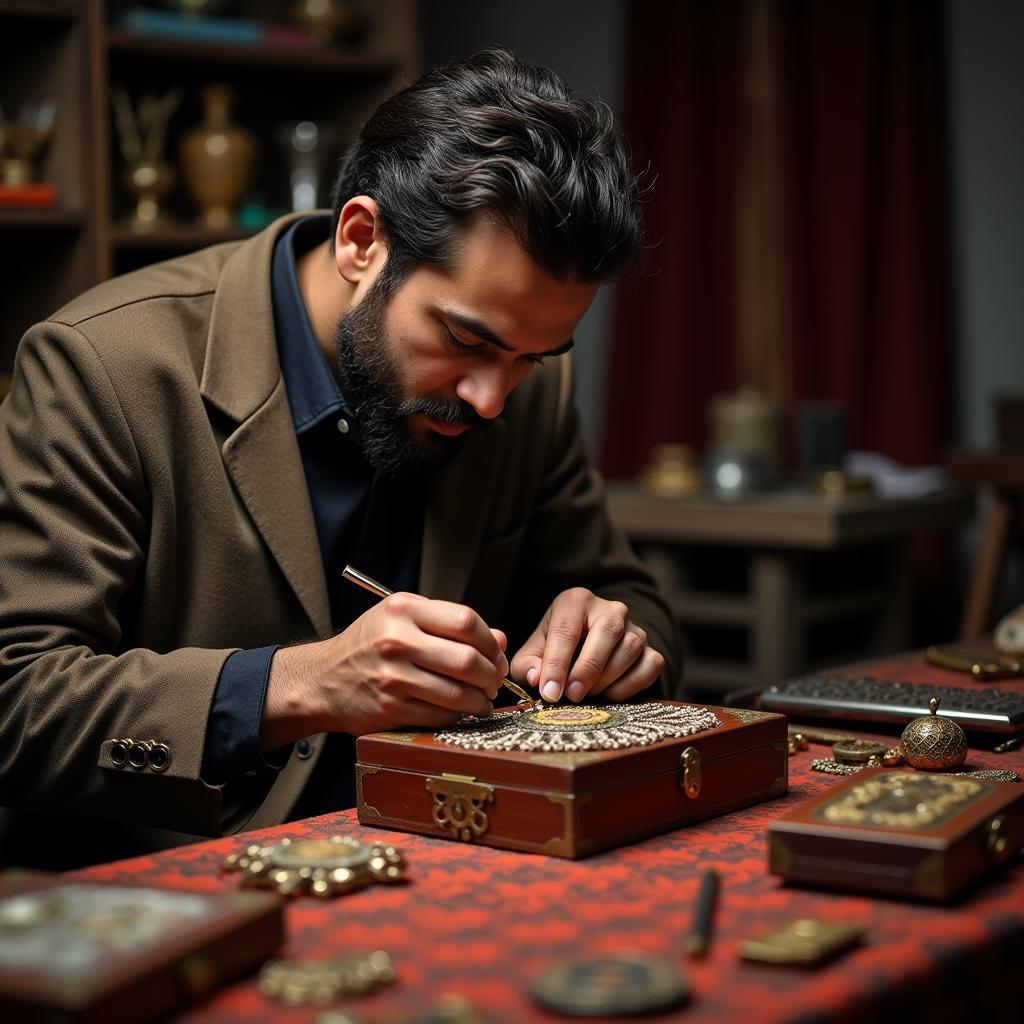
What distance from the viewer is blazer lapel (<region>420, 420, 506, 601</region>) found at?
2059mm

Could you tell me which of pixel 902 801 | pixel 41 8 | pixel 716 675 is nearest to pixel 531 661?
pixel 902 801

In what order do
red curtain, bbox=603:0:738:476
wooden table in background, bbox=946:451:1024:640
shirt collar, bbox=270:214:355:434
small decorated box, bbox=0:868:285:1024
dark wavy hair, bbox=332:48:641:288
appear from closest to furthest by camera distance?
small decorated box, bbox=0:868:285:1024, dark wavy hair, bbox=332:48:641:288, shirt collar, bbox=270:214:355:434, wooden table in background, bbox=946:451:1024:640, red curtain, bbox=603:0:738:476

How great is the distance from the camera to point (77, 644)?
1692 mm

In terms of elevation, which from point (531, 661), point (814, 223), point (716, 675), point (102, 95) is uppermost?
point (102, 95)

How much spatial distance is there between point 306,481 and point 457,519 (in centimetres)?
25

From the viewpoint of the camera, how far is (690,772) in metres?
1.37

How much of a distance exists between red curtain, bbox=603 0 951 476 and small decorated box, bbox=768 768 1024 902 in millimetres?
3415

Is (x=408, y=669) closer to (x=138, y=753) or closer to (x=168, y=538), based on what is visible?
(x=138, y=753)

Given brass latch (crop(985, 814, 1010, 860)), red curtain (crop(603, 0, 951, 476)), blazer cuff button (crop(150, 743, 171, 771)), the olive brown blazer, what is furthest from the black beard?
red curtain (crop(603, 0, 951, 476))

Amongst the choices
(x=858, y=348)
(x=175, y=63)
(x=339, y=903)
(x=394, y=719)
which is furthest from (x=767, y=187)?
(x=339, y=903)

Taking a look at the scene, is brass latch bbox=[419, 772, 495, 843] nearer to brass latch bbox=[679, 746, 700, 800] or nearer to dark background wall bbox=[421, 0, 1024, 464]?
brass latch bbox=[679, 746, 700, 800]

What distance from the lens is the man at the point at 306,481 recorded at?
157 centimetres

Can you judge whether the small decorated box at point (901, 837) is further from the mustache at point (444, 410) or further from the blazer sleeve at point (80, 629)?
the mustache at point (444, 410)

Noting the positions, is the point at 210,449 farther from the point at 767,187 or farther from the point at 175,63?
the point at 767,187
